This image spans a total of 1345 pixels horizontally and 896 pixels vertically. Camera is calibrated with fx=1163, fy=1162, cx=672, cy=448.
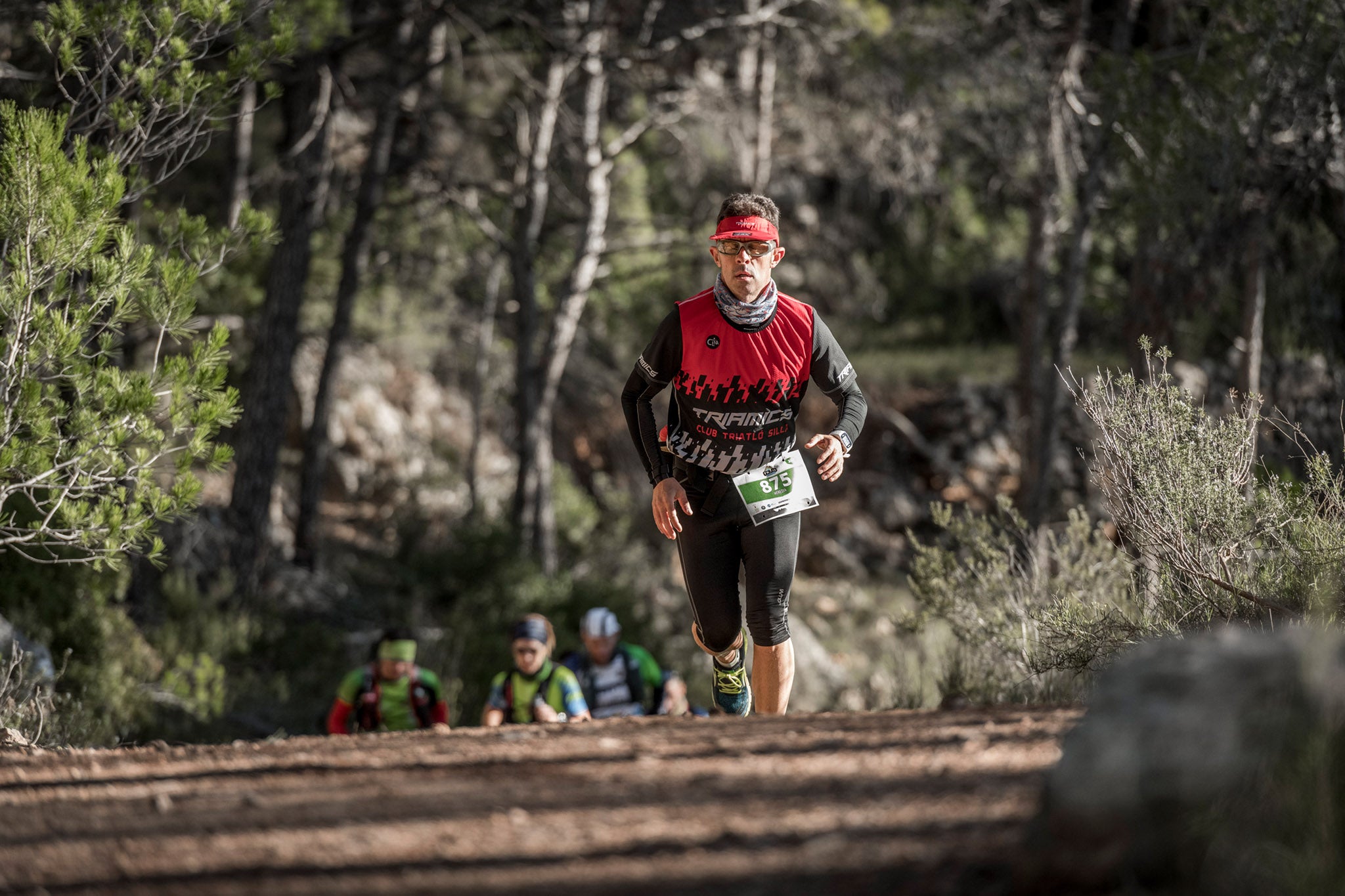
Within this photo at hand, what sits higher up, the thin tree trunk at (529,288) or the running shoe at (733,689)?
the thin tree trunk at (529,288)

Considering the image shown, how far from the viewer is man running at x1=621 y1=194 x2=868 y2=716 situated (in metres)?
4.49

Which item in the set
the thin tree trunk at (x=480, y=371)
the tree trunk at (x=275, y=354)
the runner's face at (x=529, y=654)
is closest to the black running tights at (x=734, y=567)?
the runner's face at (x=529, y=654)

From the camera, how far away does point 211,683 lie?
28.7 ft

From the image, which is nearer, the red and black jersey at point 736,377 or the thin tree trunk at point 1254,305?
the red and black jersey at point 736,377

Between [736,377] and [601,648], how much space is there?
3.02 metres

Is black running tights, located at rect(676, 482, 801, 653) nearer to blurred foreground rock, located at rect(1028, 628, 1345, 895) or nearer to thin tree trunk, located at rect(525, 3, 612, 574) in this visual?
blurred foreground rock, located at rect(1028, 628, 1345, 895)

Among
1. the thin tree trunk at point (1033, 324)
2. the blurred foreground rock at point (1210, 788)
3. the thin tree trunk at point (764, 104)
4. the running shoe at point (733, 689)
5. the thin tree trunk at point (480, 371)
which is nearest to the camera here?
the blurred foreground rock at point (1210, 788)

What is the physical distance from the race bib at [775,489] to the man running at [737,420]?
30mm

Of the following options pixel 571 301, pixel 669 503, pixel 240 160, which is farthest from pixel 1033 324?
pixel 669 503

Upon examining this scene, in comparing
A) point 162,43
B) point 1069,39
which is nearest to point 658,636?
point 1069,39

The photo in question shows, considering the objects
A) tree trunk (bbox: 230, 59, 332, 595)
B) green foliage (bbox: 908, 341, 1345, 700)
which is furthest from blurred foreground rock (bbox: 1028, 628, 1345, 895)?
tree trunk (bbox: 230, 59, 332, 595)

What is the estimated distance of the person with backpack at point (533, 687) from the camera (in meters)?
6.35

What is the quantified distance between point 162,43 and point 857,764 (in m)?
4.48

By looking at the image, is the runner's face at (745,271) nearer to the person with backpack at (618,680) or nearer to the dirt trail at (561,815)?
the dirt trail at (561,815)
